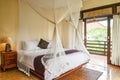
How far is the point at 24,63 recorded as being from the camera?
132 inches

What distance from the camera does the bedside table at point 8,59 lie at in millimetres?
3541

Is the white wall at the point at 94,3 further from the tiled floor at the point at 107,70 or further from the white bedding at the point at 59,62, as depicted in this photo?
the tiled floor at the point at 107,70

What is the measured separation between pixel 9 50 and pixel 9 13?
1310 millimetres

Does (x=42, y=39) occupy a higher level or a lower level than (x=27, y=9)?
lower

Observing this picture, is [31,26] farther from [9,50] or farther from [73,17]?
[73,17]

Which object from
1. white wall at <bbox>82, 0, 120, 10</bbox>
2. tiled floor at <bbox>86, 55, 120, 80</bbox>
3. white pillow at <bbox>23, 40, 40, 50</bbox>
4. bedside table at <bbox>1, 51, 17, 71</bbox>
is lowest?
tiled floor at <bbox>86, 55, 120, 80</bbox>

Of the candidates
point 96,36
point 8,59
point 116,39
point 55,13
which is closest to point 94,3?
point 116,39

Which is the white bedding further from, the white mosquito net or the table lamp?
the table lamp

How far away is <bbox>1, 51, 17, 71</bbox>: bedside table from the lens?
3541 millimetres

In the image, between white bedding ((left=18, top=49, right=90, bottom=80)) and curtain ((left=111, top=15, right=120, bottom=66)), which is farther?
curtain ((left=111, top=15, right=120, bottom=66))

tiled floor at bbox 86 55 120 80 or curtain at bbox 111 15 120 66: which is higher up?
curtain at bbox 111 15 120 66

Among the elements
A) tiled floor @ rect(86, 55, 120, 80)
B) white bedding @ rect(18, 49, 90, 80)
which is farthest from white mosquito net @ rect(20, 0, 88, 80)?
tiled floor @ rect(86, 55, 120, 80)

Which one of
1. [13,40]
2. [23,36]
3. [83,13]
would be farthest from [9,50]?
[83,13]

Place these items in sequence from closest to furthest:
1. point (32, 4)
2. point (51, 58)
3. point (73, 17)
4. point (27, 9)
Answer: point (51, 58)
point (32, 4)
point (73, 17)
point (27, 9)
